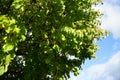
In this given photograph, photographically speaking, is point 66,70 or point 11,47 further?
point 66,70

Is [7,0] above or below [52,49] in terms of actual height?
above

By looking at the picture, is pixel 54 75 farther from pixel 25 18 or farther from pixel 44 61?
pixel 25 18

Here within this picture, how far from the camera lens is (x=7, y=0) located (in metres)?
16.8

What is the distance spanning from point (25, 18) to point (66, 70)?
287 inches

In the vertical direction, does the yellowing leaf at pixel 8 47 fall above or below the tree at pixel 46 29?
below

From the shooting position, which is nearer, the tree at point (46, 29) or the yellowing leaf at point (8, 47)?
the yellowing leaf at point (8, 47)

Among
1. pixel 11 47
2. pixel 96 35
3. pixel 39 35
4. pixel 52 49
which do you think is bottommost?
pixel 11 47

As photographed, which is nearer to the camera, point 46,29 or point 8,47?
point 8,47

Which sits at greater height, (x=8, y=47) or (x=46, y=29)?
(x=46, y=29)

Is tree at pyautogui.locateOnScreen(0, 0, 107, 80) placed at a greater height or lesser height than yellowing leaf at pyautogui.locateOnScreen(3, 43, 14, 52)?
greater

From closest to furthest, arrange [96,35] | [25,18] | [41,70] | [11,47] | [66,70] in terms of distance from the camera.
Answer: [11,47] < [25,18] < [41,70] < [66,70] < [96,35]

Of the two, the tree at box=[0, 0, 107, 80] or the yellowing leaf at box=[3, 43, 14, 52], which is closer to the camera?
the yellowing leaf at box=[3, 43, 14, 52]

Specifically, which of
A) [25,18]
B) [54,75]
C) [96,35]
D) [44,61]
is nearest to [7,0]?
[25,18]

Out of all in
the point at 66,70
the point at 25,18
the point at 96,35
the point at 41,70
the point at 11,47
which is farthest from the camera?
the point at 96,35
